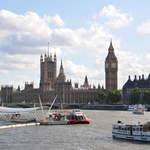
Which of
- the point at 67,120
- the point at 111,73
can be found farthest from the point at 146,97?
the point at 67,120

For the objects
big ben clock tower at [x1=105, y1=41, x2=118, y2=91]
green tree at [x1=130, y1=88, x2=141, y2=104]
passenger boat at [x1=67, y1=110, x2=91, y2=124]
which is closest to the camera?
passenger boat at [x1=67, y1=110, x2=91, y2=124]

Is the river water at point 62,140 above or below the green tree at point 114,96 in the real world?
below

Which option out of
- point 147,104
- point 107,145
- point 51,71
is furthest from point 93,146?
point 51,71

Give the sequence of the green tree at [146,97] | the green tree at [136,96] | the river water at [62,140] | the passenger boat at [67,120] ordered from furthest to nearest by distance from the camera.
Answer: the green tree at [136,96], the green tree at [146,97], the passenger boat at [67,120], the river water at [62,140]

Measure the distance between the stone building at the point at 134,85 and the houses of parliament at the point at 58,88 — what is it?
24.0 ft

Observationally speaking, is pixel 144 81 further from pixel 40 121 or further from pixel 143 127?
pixel 143 127

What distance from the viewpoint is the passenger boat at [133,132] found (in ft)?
125

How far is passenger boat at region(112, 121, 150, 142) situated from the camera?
38.2 m

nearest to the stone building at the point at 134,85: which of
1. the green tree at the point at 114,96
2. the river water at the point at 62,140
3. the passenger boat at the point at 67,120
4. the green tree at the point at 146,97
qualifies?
the green tree at the point at 114,96

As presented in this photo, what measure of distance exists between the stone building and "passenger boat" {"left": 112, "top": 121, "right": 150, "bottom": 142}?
99328 mm

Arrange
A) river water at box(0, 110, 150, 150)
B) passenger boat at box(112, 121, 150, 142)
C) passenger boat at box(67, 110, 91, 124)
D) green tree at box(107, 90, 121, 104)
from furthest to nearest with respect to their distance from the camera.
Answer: green tree at box(107, 90, 121, 104) < passenger boat at box(67, 110, 91, 124) < passenger boat at box(112, 121, 150, 142) < river water at box(0, 110, 150, 150)

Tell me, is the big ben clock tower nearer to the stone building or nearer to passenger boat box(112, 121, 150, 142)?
the stone building

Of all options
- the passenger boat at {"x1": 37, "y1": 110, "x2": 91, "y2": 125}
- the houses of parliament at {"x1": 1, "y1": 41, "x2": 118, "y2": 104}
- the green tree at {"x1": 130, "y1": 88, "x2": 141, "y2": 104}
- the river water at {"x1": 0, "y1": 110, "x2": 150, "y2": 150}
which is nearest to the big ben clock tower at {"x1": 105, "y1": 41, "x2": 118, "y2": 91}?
the houses of parliament at {"x1": 1, "y1": 41, "x2": 118, "y2": 104}

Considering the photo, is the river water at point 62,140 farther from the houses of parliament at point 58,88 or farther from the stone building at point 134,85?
the houses of parliament at point 58,88
